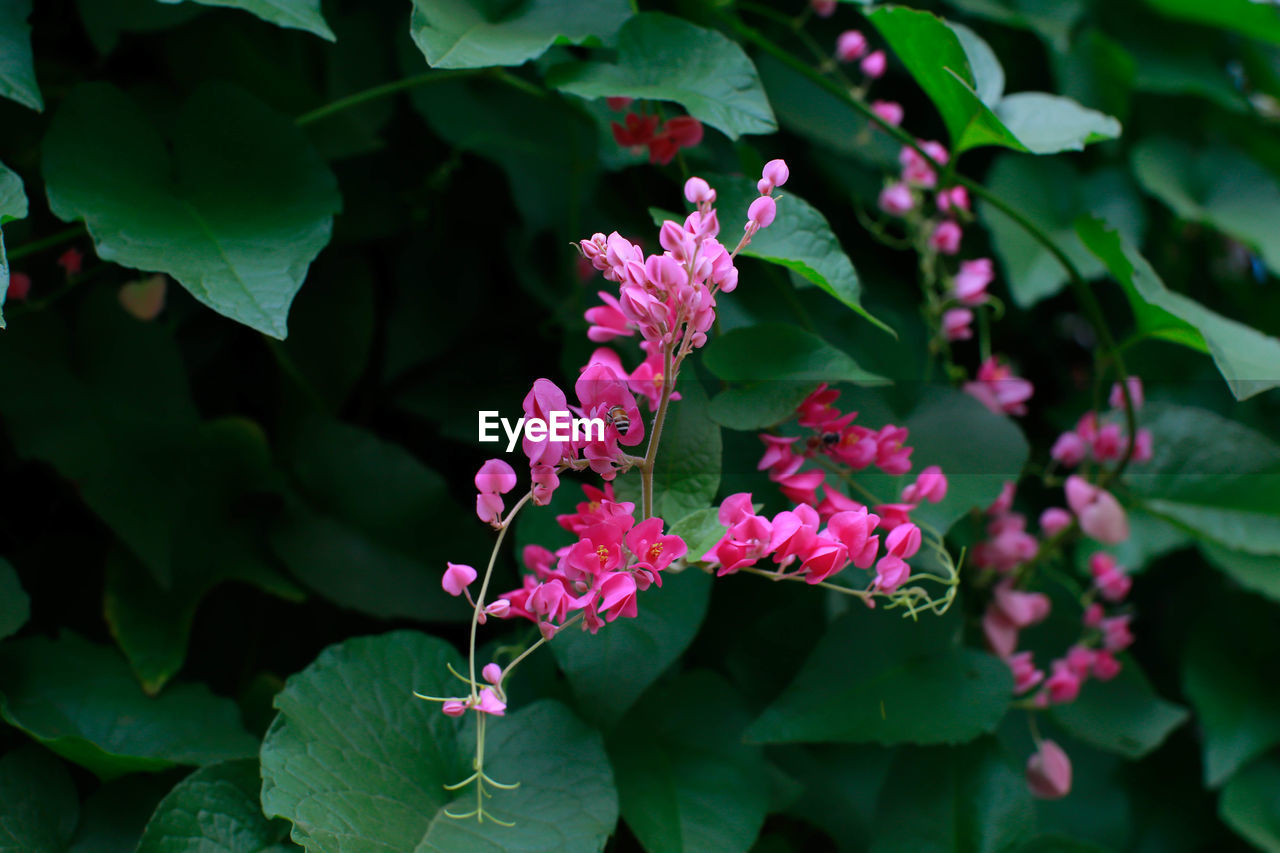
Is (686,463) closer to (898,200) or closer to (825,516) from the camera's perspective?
(825,516)

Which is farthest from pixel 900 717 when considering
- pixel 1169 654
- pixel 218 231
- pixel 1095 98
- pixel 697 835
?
pixel 1095 98

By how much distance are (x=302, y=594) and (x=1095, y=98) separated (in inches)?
37.9

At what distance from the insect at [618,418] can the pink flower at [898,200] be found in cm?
44

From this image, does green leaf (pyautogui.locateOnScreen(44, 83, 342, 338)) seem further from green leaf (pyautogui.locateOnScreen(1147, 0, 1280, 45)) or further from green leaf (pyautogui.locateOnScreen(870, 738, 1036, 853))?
green leaf (pyautogui.locateOnScreen(1147, 0, 1280, 45))

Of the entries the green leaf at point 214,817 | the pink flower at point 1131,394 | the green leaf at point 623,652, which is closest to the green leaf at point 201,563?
the green leaf at point 214,817

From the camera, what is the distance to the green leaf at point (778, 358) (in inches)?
18.4

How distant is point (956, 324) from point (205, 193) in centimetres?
56

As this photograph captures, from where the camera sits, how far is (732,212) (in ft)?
1.68

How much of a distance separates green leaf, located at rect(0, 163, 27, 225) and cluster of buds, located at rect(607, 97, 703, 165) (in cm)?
33

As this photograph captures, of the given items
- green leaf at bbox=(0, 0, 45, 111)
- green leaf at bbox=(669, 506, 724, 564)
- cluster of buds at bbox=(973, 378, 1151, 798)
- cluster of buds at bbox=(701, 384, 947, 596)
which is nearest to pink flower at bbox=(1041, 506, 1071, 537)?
cluster of buds at bbox=(973, 378, 1151, 798)

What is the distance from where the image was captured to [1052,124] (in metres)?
0.59

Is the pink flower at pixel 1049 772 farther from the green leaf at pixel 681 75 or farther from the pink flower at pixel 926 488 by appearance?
the green leaf at pixel 681 75

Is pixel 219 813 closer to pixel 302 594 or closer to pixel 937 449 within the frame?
pixel 302 594

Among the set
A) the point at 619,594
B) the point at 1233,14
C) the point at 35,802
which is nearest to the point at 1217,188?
the point at 1233,14
